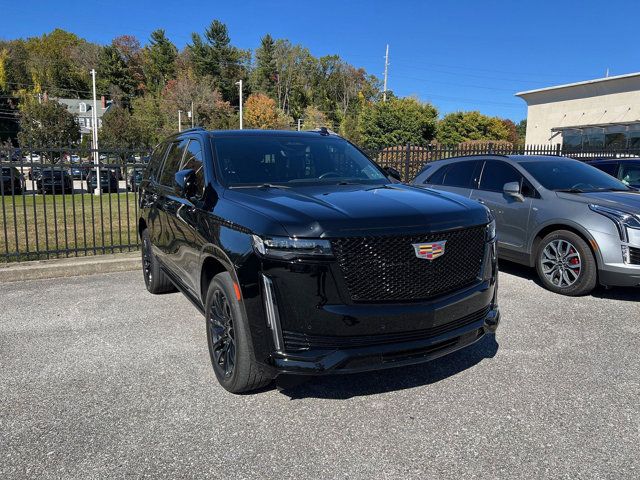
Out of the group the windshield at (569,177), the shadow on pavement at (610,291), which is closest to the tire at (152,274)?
the shadow on pavement at (610,291)

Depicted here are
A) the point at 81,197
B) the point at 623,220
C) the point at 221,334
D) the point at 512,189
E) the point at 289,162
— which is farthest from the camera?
the point at 81,197

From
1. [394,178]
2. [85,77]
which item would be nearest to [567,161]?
[394,178]

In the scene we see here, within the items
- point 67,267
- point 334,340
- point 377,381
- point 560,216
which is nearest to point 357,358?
point 334,340

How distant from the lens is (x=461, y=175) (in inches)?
300

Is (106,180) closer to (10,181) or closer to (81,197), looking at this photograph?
(10,181)

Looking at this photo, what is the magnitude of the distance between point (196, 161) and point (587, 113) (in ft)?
120

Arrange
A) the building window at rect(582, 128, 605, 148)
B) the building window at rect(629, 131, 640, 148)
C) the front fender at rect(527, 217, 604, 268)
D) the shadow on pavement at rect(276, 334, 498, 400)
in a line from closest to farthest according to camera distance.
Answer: the shadow on pavement at rect(276, 334, 498, 400), the front fender at rect(527, 217, 604, 268), the building window at rect(629, 131, 640, 148), the building window at rect(582, 128, 605, 148)

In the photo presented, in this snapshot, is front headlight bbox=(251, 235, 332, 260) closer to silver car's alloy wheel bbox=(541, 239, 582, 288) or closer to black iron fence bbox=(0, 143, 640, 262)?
silver car's alloy wheel bbox=(541, 239, 582, 288)

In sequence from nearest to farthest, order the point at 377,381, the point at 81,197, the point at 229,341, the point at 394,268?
the point at 394,268 < the point at 229,341 < the point at 377,381 < the point at 81,197

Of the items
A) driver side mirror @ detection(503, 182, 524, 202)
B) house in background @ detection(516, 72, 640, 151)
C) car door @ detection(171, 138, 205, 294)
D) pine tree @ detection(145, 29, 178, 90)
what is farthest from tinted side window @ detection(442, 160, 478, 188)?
Answer: pine tree @ detection(145, 29, 178, 90)

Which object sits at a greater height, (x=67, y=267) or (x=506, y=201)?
(x=506, y=201)

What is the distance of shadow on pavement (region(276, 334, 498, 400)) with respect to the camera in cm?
341

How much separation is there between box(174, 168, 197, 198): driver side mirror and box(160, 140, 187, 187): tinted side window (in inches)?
30.8

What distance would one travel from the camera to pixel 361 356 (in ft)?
9.09
